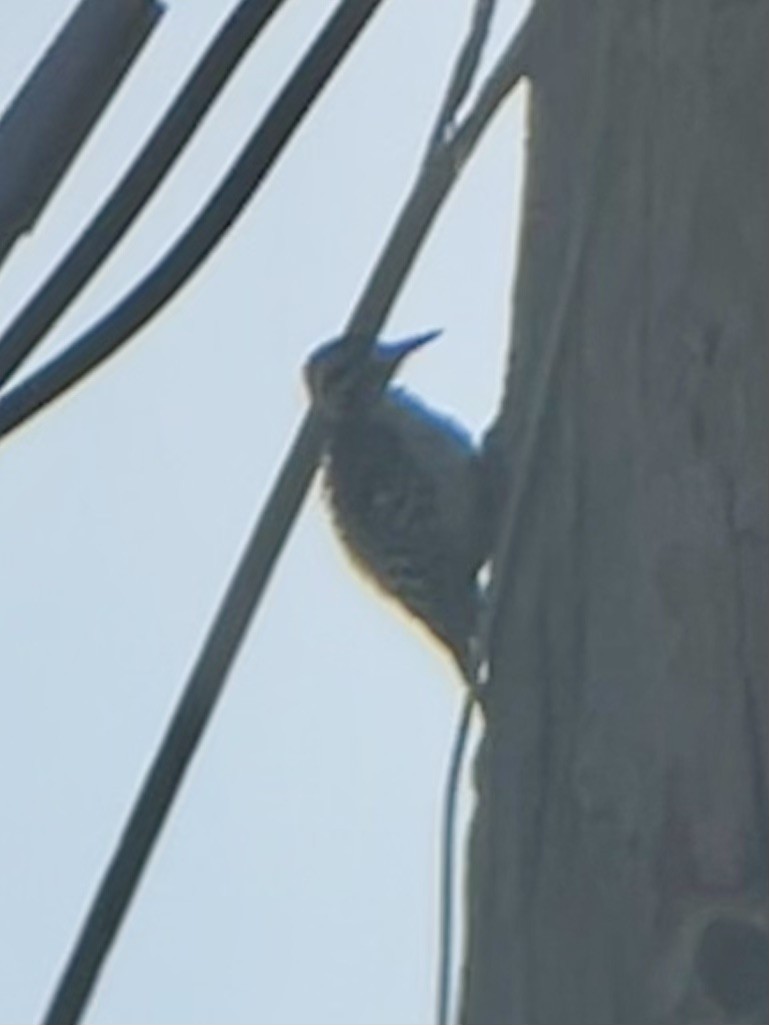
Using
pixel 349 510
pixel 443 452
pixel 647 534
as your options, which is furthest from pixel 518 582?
pixel 349 510

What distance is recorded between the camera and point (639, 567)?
261 centimetres

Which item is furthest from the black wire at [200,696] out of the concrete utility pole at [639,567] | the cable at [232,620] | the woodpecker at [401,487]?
the concrete utility pole at [639,567]

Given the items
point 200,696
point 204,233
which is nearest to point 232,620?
point 200,696

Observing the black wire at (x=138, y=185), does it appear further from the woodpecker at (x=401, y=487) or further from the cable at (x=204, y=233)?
the woodpecker at (x=401, y=487)

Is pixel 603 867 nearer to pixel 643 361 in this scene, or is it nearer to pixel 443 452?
pixel 643 361

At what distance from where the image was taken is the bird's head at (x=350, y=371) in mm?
3529

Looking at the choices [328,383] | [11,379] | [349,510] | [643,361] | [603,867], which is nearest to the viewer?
[603,867]

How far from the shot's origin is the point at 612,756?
8.39 feet

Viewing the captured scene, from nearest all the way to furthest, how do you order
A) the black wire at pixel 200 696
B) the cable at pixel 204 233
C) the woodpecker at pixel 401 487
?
1. the black wire at pixel 200 696
2. the cable at pixel 204 233
3. the woodpecker at pixel 401 487

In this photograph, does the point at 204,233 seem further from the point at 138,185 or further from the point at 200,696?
the point at 200,696

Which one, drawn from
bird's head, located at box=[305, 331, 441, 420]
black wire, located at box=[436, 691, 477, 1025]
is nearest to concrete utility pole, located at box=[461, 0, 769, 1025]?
black wire, located at box=[436, 691, 477, 1025]

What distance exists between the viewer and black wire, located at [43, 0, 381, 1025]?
2.90 m

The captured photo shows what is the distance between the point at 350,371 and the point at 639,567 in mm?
1059

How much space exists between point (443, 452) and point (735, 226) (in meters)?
1.70
